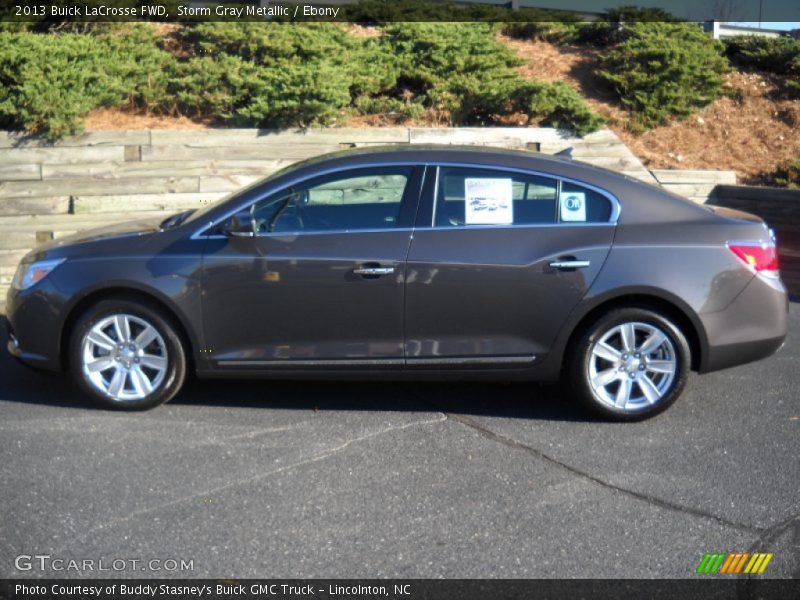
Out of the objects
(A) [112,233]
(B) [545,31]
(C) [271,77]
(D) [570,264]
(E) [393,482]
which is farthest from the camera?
(B) [545,31]

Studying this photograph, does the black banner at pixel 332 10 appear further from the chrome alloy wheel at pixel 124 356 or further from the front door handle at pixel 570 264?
the front door handle at pixel 570 264

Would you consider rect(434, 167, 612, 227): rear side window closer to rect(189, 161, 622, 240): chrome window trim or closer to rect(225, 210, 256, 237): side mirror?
rect(189, 161, 622, 240): chrome window trim

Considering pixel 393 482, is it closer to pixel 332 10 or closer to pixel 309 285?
pixel 309 285

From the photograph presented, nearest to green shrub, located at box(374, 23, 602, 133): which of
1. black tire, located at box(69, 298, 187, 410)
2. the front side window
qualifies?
the front side window

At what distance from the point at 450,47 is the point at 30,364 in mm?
7824

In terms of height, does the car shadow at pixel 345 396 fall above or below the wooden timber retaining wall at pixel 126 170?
below

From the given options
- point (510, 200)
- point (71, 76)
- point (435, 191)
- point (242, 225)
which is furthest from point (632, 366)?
point (71, 76)

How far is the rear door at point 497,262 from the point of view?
5.85m

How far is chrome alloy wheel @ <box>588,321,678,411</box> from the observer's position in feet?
19.3

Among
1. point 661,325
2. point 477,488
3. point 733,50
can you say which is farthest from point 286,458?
point 733,50

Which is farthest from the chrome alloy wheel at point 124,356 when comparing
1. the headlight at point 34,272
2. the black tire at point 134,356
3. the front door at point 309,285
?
the headlight at point 34,272

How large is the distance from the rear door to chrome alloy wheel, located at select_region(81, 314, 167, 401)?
5.08 ft

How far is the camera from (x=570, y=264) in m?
5.84

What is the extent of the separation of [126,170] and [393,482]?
18.1 feet
